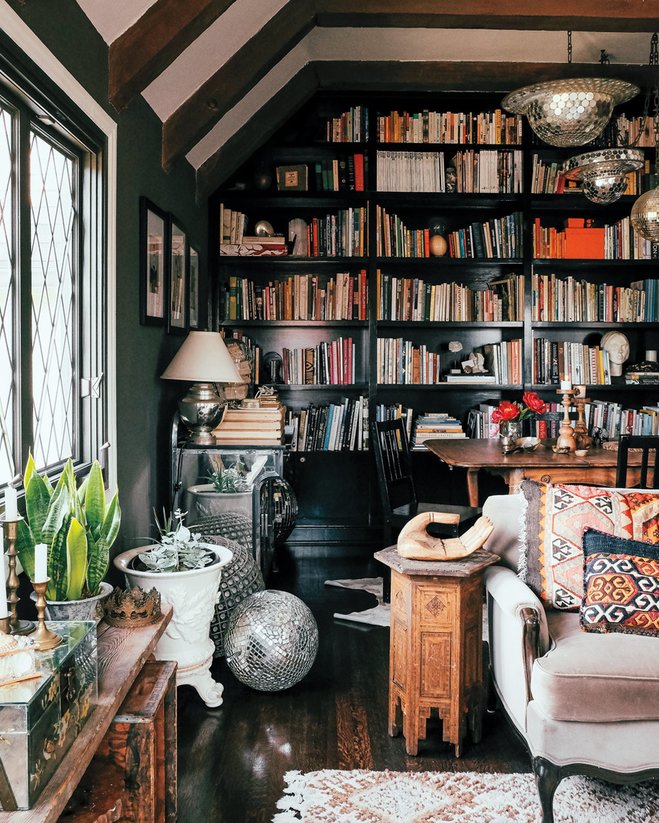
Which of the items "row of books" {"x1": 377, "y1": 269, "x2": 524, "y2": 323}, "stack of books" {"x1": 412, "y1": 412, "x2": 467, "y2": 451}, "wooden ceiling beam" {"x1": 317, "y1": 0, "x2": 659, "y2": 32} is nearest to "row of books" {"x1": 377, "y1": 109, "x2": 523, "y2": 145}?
"row of books" {"x1": 377, "y1": 269, "x2": 524, "y2": 323}

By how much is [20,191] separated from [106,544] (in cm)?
97

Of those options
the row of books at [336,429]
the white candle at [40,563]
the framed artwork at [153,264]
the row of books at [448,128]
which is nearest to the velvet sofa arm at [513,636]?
the white candle at [40,563]

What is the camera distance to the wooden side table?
2.40 meters

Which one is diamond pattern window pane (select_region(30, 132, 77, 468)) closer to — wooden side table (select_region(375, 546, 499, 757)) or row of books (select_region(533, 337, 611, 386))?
wooden side table (select_region(375, 546, 499, 757))

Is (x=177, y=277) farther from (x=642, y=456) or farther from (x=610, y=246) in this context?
(x=610, y=246)

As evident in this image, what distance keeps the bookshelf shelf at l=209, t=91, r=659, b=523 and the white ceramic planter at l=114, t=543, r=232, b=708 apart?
2.49m

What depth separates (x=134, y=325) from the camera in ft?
10.4

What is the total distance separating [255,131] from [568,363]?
8.03ft

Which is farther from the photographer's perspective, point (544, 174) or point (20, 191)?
point (544, 174)

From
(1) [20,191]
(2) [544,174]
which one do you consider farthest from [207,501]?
(2) [544,174]

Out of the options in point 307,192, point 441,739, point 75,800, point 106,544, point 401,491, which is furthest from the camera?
point 307,192

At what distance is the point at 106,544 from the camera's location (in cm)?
204

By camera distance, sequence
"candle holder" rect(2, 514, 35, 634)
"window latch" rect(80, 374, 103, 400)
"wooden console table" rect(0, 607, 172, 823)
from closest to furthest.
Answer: "wooden console table" rect(0, 607, 172, 823) < "candle holder" rect(2, 514, 35, 634) < "window latch" rect(80, 374, 103, 400)

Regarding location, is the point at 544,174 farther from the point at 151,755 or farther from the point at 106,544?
the point at 151,755
